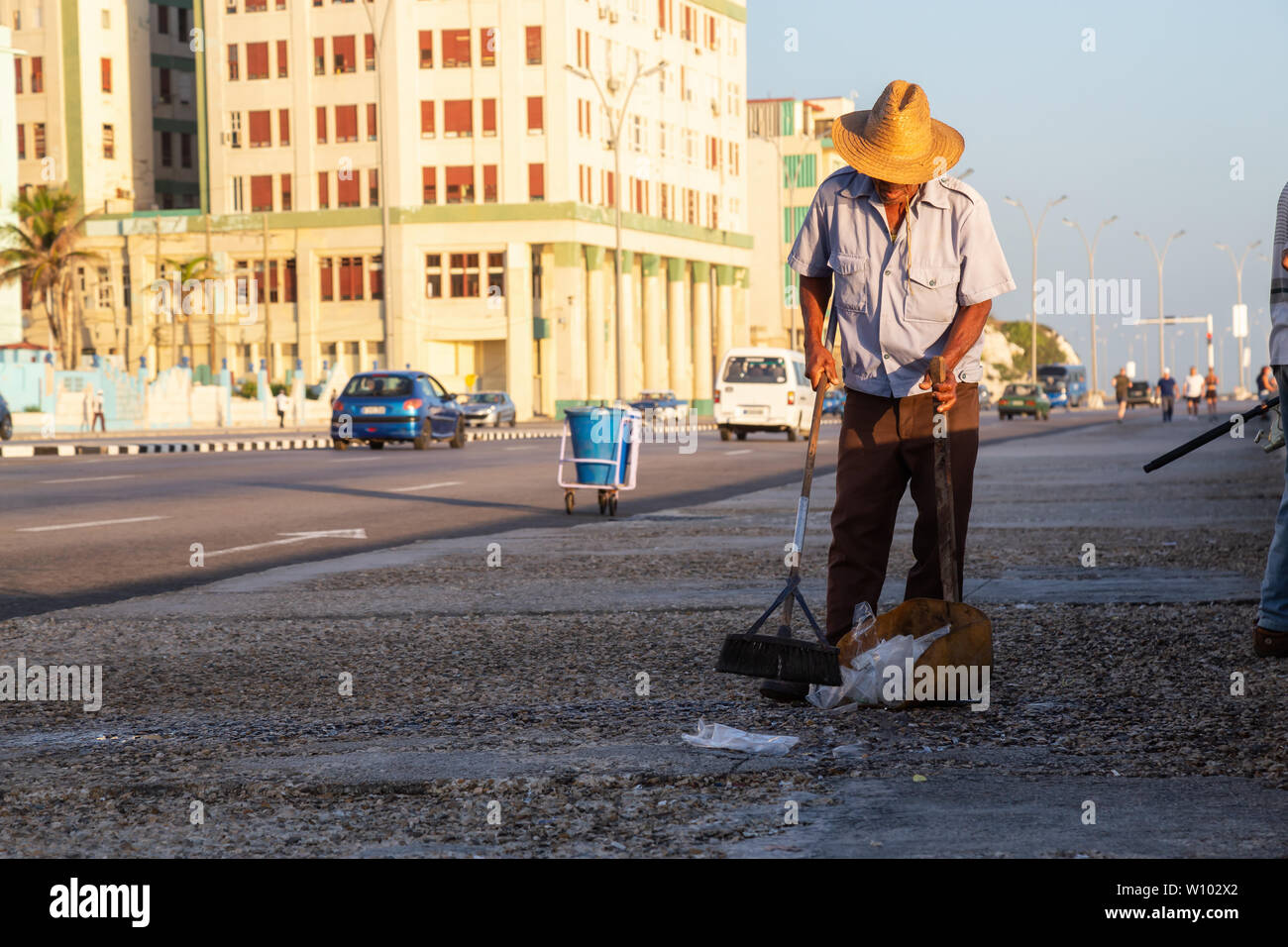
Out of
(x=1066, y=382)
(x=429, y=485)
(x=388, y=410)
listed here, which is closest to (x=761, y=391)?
(x=388, y=410)

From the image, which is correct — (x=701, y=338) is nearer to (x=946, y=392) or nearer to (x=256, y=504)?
(x=256, y=504)

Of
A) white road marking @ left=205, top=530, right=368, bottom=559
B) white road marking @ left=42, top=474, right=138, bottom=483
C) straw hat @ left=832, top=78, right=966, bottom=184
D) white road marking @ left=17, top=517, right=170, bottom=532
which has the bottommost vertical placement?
white road marking @ left=205, top=530, right=368, bottom=559

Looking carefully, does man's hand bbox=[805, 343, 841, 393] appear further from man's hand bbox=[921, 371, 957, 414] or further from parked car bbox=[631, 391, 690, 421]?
parked car bbox=[631, 391, 690, 421]

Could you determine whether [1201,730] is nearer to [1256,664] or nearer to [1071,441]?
[1256,664]

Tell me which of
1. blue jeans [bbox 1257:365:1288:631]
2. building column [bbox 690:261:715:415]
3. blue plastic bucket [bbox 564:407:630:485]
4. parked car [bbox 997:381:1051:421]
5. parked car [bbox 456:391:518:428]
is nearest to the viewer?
blue jeans [bbox 1257:365:1288:631]

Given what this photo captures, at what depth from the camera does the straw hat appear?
19.0 feet

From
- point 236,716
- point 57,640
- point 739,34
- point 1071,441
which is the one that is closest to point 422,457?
point 1071,441

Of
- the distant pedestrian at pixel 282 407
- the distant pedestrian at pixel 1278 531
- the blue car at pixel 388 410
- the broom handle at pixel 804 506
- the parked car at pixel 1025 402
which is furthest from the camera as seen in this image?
the parked car at pixel 1025 402

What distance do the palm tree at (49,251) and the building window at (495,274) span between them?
671 inches

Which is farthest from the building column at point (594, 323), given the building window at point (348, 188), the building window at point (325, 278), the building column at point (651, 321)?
the building window at point (325, 278)

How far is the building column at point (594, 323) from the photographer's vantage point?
3150 inches

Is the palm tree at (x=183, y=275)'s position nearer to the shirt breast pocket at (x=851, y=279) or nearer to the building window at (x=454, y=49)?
the building window at (x=454, y=49)

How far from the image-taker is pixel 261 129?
80.9m

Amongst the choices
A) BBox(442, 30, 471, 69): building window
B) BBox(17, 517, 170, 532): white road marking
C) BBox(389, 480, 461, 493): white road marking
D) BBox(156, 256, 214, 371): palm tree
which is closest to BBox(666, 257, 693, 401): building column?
BBox(442, 30, 471, 69): building window
